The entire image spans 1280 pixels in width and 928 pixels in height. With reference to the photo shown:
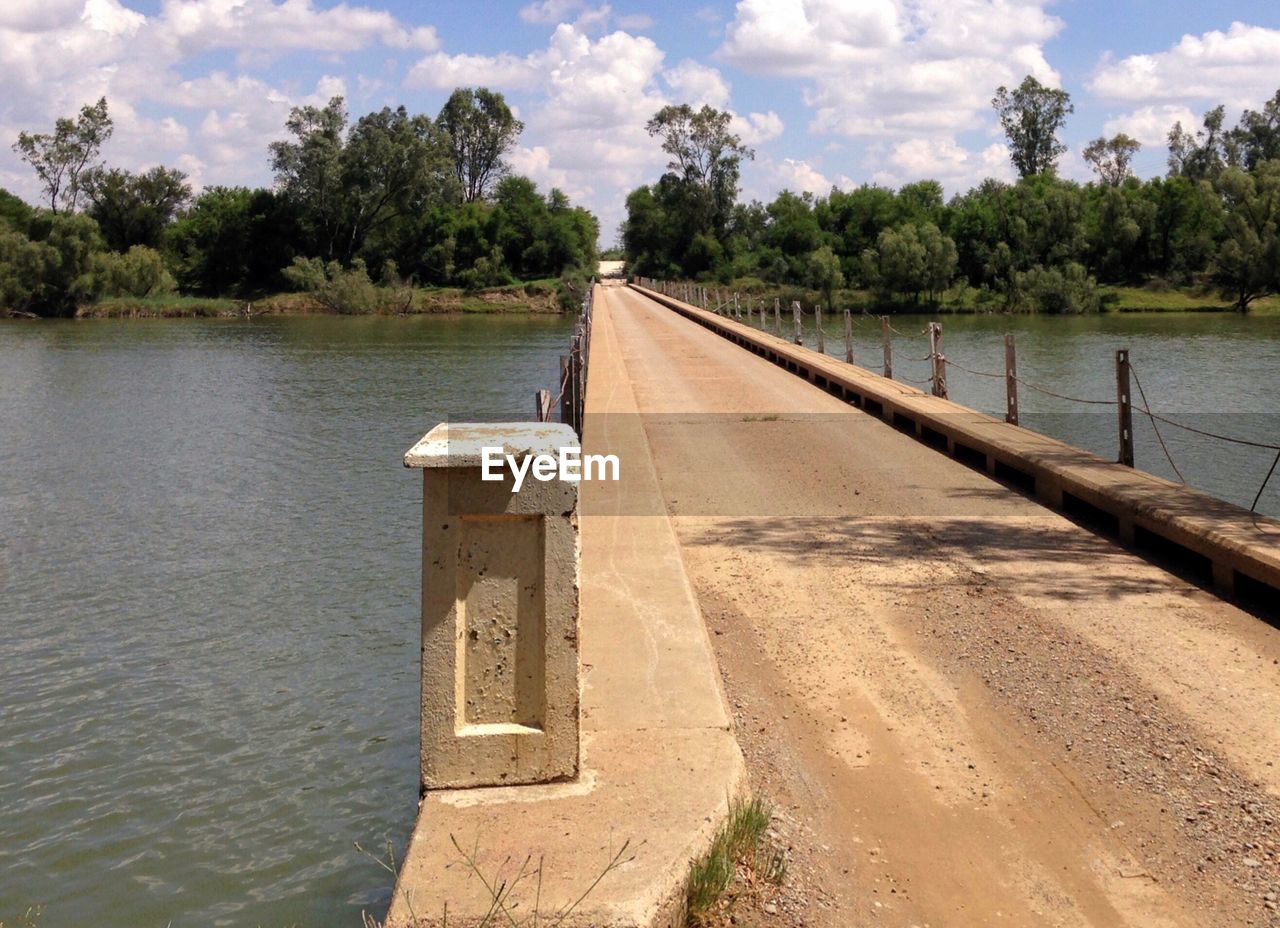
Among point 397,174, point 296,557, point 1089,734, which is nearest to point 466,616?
point 1089,734

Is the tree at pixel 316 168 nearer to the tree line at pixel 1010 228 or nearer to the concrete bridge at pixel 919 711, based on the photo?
the tree line at pixel 1010 228

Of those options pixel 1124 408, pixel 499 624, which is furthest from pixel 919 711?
pixel 1124 408

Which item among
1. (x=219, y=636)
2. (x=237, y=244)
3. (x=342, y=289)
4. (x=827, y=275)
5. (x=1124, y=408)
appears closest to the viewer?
(x=219, y=636)

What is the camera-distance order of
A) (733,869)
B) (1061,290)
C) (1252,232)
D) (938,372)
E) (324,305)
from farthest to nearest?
(324,305) < (1061,290) < (1252,232) < (938,372) < (733,869)

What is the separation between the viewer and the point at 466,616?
450cm

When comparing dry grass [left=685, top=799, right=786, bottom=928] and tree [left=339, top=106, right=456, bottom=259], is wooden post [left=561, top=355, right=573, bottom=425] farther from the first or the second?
tree [left=339, top=106, right=456, bottom=259]

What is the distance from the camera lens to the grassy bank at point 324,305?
81.2m

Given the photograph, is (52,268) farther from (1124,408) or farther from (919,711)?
(919,711)

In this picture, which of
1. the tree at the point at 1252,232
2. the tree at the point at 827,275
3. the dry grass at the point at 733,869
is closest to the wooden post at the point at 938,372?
the dry grass at the point at 733,869

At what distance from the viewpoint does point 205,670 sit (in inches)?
385

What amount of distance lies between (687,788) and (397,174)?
99807mm

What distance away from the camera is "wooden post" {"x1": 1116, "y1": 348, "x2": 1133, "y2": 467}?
12123 millimetres

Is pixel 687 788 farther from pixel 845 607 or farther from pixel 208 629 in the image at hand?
pixel 208 629

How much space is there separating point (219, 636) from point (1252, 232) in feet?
227
